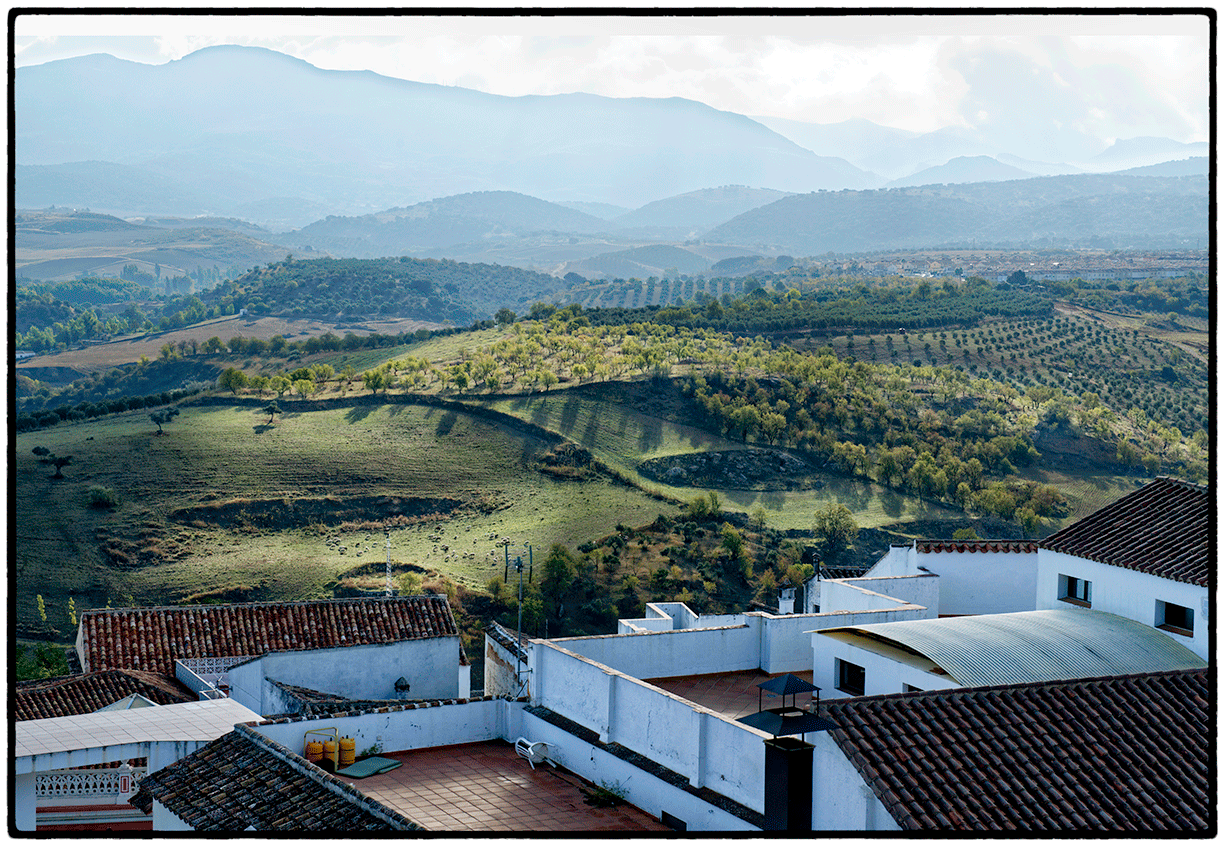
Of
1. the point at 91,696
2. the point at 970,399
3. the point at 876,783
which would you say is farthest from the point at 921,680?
the point at 970,399

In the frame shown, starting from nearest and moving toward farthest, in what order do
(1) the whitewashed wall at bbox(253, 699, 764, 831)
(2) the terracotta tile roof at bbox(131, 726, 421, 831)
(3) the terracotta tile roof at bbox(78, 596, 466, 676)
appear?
1. (2) the terracotta tile roof at bbox(131, 726, 421, 831)
2. (1) the whitewashed wall at bbox(253, 699, 764, 831)
3. (3) the terracotta tile roof at bbox(78, 596, 466, 676)

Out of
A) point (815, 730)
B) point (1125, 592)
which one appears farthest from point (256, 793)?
point (1125, 592)

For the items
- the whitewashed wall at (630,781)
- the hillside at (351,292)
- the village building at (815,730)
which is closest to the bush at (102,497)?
the village building at (815,730)

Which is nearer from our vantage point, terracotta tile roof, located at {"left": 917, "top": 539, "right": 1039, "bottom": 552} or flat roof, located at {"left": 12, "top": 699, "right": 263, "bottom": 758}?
flat roof, located at {"left": 12, "top": 699, "right": 263, "bottom": 758}

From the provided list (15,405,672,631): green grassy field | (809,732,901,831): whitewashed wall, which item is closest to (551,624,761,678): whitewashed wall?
(809,732,901,831): whitewashed wall

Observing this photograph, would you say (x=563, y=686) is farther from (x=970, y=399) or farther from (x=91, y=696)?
(x=970, y=399)

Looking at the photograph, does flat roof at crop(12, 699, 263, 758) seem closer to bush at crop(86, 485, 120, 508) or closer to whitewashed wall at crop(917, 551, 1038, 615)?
whitewashed wall at crop(917, 551, 1038, 615)
